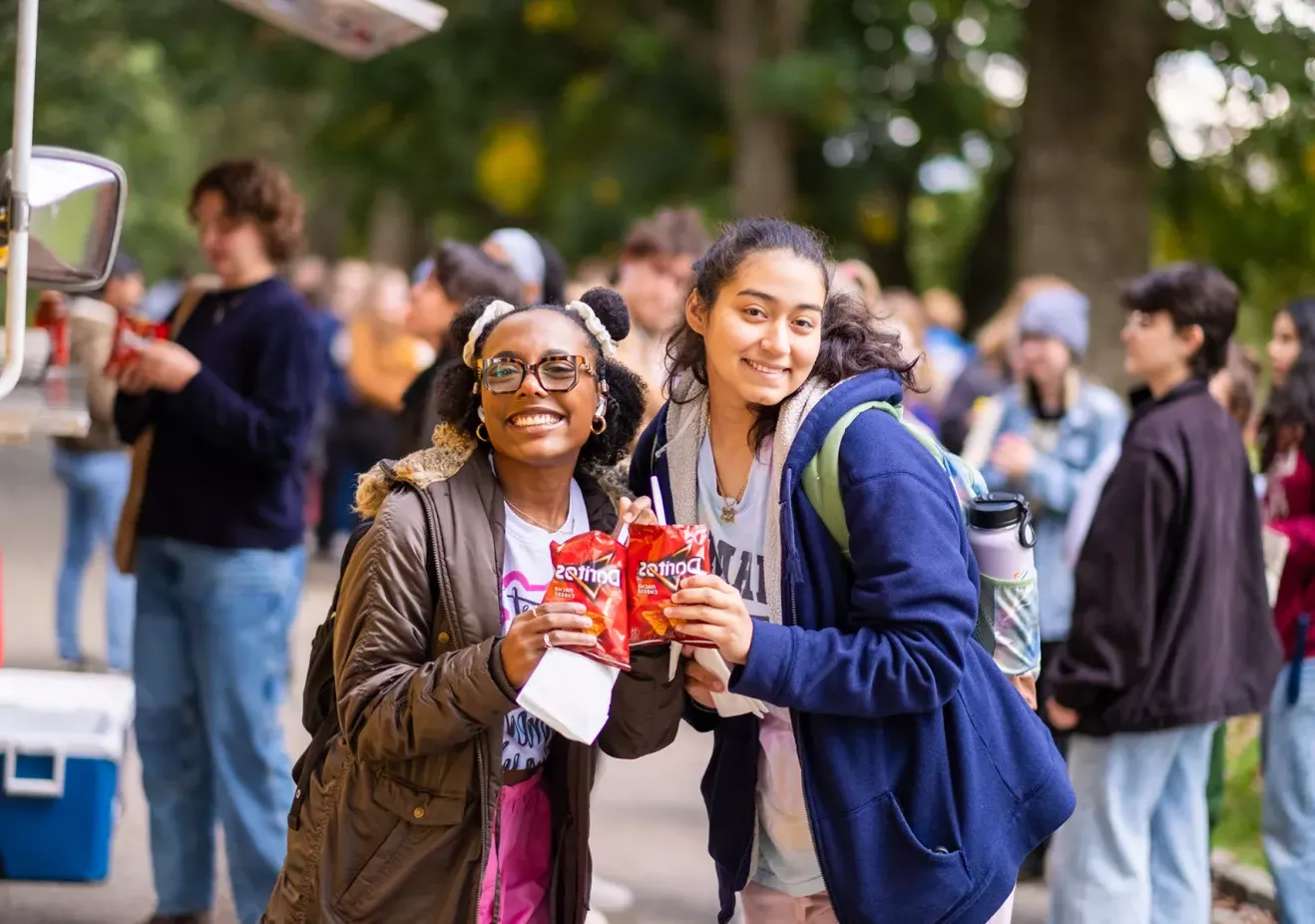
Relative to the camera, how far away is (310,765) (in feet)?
11.6

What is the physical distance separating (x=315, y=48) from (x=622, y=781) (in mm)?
8929

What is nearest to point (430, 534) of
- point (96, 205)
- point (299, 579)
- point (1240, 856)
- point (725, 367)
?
point (725, 367)

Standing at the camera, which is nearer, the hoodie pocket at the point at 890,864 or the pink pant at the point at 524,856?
the hoodie pocket at the point at 890,864

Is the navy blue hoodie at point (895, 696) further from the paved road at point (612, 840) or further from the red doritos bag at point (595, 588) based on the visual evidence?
the paved road at point (612, 840)

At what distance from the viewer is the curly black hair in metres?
3.46

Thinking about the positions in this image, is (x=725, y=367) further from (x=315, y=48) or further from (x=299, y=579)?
(x=315, y=48)

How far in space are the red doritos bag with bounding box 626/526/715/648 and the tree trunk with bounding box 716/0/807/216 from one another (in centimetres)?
1159

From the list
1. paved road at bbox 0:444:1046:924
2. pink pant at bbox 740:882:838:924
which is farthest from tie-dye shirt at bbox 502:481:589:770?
paved road at bbox 0:444:1046:924

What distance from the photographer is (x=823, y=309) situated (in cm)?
334

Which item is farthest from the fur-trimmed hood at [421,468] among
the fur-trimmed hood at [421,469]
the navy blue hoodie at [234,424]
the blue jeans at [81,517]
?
the blue jeans at [81,517]

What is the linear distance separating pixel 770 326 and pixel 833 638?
1.82 feet

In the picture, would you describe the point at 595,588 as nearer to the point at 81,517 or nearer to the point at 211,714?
the point at 211,714

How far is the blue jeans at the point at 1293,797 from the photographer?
5.64 meters

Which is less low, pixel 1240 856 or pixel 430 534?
pixel 430 534
